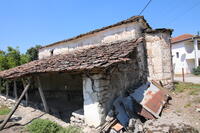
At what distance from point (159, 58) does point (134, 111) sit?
15.1 feet

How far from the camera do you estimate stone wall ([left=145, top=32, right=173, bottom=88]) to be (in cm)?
845

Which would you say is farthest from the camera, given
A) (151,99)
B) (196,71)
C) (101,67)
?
(196,71)

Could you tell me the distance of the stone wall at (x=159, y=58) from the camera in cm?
845

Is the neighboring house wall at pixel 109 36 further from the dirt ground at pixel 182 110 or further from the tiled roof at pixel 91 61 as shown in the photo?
the dirt ground at pixel 182 110

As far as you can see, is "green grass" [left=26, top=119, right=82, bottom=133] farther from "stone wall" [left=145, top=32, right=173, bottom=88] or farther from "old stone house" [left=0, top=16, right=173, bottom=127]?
"stone wall" [left=145, top=32, right=173, bottom=88]

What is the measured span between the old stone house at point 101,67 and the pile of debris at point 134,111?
1.03ft

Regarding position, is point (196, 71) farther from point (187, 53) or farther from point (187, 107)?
point (187, 107)

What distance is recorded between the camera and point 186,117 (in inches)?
212

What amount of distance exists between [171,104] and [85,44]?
7.52 meters

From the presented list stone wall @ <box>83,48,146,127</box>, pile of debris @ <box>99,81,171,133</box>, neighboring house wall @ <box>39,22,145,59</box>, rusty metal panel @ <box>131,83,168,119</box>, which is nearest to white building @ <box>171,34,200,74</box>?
neighboring house wall @ <box>39,22,145,59</box>

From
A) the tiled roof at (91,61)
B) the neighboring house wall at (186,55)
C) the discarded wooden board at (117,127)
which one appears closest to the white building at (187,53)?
the neighboring house wall at (186,55)

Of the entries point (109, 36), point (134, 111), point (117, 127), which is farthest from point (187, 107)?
point (109, 36)

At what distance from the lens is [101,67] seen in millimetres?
4105

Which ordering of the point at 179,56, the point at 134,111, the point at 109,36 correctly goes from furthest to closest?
1. the point at 179,56
2. the point at 109,36
3. the point at 134,111
